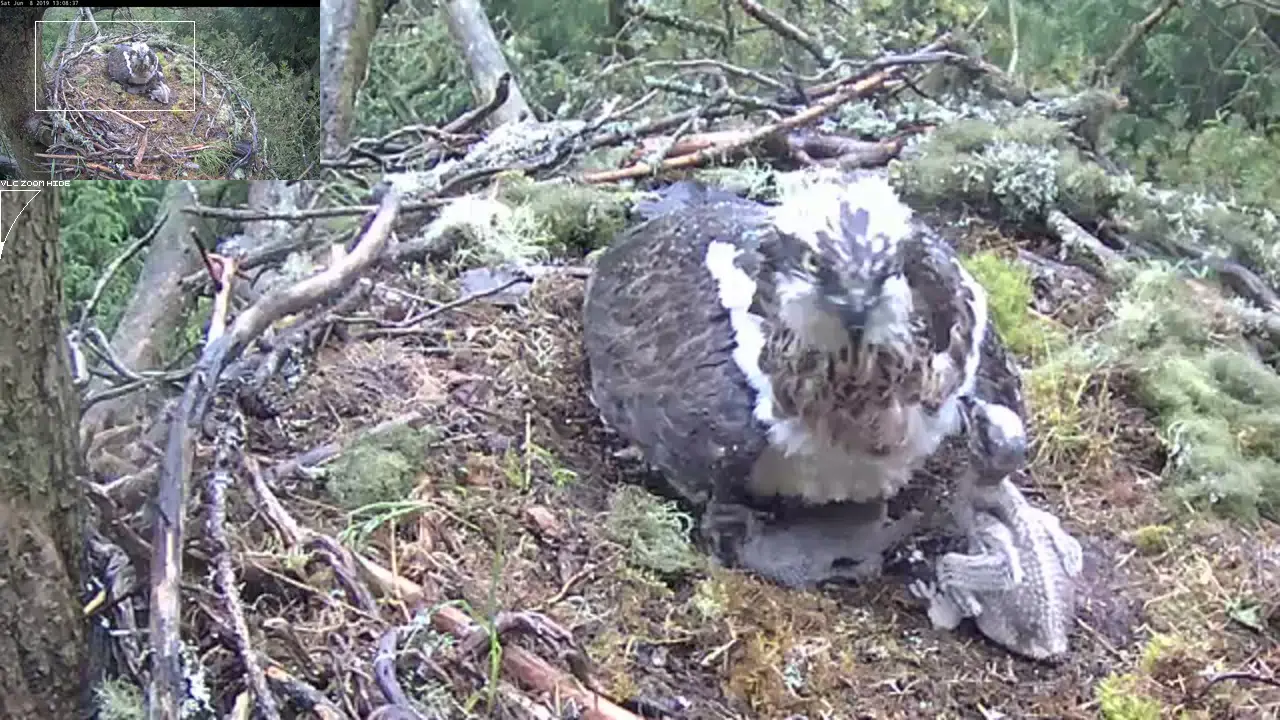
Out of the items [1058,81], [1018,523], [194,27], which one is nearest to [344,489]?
[194,27]

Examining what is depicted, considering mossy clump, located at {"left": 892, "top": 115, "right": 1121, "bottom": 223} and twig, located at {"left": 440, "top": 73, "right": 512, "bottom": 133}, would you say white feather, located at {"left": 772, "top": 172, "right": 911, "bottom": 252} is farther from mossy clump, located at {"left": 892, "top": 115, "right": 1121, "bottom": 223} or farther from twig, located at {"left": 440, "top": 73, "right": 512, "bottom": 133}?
twig, located at {"left": 440, "top": 73, "right": 512, "bottom": 133}

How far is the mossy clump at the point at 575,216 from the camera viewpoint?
3186mm

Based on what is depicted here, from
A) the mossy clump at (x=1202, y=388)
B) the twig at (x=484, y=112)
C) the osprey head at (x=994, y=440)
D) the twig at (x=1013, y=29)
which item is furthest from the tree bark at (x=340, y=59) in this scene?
the twig at (x=1013, y=29)

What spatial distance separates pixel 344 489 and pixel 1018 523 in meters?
1.07

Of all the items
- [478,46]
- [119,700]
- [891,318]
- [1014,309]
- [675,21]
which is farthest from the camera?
[675,21]

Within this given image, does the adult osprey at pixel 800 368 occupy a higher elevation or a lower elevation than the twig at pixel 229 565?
higher

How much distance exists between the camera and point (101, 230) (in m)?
2.24

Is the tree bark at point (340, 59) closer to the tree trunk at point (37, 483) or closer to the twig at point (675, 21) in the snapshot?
the tree trunk at point (37, 483)

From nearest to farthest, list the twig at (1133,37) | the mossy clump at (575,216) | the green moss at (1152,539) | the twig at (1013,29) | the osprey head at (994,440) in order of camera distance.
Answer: the osprey head at (994,440), the green moss at (1152,539), the mossy clump at (575,216), the twig at (1133,37), the twig at (1013,29)

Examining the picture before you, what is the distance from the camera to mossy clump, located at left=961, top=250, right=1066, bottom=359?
9.86 ft

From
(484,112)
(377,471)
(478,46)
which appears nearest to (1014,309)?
(484,112)

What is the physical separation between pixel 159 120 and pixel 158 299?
920mm

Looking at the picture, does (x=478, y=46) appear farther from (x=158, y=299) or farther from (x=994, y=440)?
(x=994, y=440)

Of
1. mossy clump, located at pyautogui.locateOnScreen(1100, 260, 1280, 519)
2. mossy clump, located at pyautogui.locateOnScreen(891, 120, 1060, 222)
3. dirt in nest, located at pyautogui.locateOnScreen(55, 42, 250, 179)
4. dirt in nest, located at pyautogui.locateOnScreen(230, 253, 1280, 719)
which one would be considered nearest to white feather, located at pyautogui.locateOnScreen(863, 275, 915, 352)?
dirt in nest, located at pyautogui.locateOnScreen(230, 253, 1280, 719)
